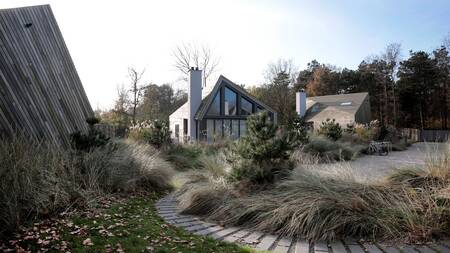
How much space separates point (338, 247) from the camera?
3320 mm

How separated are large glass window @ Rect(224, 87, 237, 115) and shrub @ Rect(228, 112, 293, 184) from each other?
1493 cm

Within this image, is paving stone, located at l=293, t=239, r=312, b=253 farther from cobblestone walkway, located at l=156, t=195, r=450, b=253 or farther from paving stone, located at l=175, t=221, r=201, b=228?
paving stone, located at l=175, t=221, r=201, b=228

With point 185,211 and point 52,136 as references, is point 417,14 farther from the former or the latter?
point 52,136

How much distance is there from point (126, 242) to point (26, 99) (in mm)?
4467

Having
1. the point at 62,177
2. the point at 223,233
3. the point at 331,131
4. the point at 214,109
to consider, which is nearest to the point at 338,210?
the point at 223,233

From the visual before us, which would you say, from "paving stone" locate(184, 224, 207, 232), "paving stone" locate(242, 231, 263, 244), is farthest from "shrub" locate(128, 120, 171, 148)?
"paving stone" locate(242, 231, 263, 244)

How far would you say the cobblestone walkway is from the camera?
3.17m

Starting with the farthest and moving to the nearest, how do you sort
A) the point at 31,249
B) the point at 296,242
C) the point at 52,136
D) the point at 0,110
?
the point at 52,136
the point at 0,110
the point at 296,242
the point at 31,249

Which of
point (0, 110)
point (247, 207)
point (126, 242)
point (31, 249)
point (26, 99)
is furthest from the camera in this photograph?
point (26, 99)

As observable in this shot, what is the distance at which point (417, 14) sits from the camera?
7.89 metres

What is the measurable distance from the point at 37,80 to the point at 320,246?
6397mm

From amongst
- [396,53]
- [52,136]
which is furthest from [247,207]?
[396,53]

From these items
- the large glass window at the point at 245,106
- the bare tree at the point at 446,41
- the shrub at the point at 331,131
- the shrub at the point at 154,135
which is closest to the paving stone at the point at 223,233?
the shrub at the point at 154,135

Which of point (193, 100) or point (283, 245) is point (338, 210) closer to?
point (283, 245)
